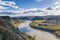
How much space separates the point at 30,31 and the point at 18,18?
1.53 feet

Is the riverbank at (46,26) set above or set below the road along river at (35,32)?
above

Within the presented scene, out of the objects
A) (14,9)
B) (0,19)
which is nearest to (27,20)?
(14,9)

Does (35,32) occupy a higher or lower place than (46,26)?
lower

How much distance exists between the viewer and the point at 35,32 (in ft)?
12.0

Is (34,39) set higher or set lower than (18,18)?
lower

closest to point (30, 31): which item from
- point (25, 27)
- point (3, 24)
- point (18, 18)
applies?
point (25, 27)

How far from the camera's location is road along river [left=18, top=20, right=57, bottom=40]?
3.60 m

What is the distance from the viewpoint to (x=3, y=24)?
3.69m

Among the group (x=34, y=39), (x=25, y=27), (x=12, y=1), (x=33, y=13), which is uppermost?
(x=12, y=1)

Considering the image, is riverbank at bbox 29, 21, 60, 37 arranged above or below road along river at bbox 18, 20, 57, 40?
above

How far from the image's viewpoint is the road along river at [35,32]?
360 centimetres

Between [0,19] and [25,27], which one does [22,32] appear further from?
[0,19]

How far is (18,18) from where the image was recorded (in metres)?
3.78

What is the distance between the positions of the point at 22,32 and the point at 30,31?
205mm
